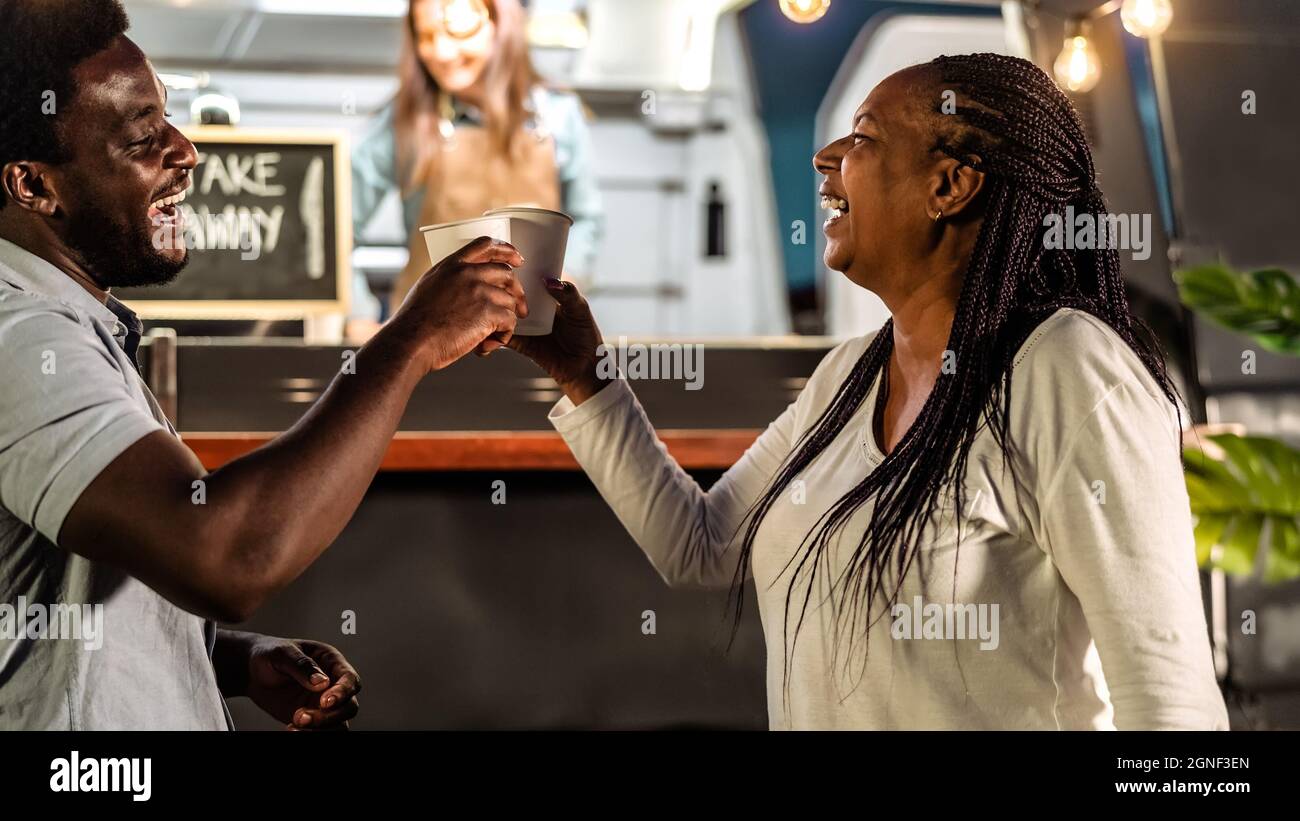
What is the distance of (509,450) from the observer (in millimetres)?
2613

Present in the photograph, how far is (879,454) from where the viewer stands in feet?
4.47

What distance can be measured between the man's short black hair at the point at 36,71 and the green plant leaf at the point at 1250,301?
84.6 inches

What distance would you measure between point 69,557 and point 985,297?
91cm

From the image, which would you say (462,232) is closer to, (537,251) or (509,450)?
(537,251)

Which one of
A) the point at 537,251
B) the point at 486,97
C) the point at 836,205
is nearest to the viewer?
the point at 537,251

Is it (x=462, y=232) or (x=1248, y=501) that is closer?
(x=462, y=232)

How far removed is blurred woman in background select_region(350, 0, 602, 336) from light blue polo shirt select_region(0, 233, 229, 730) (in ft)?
7.68

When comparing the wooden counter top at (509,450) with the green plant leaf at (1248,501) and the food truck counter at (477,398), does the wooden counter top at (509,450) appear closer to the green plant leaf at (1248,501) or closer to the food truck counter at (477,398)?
the food truck counter at (477,398)

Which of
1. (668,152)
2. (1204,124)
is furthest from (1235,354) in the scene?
(668,152)

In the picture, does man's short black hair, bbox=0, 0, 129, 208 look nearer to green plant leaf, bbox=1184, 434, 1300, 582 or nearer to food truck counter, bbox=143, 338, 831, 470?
food truck counter, bbox=143, 338, 831, 470

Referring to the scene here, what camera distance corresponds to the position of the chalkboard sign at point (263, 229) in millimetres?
3004

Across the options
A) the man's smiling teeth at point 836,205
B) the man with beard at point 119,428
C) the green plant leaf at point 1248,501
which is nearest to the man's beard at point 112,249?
the man with beard at point 119,428

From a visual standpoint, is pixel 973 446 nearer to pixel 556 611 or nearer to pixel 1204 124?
pixel 556 611

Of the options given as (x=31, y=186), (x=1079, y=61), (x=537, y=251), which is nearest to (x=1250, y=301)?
(x=1079, y=61)
